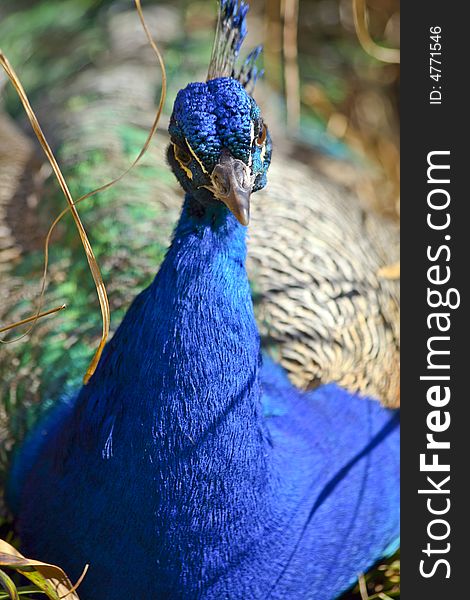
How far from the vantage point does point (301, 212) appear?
2316mm

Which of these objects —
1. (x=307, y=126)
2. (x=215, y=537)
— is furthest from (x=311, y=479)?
(x=307, y=126)

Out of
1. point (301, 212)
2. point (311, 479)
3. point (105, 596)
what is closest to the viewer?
point (105, 596)

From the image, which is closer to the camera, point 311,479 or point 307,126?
point 311,479

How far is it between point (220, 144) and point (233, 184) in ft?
0.24

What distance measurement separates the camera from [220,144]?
4.45 feet

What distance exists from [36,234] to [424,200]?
0.92 m

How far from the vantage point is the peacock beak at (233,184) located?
1.32m

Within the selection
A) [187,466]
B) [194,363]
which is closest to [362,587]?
[187,466]

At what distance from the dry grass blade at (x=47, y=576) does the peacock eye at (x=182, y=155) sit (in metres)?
0.70

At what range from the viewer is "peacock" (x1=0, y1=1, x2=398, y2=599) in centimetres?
145

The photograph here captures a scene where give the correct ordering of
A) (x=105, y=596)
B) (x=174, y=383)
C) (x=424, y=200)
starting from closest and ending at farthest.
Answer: (x=174, y=383), (x=105, y=596), (x=424, y=200)

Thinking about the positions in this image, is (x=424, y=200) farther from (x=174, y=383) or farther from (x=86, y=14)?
(x=86, y=14)

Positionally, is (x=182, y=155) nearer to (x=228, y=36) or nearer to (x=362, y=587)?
(x=228, y=36)

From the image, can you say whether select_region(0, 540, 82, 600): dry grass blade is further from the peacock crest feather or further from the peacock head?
the peacock crest feather
